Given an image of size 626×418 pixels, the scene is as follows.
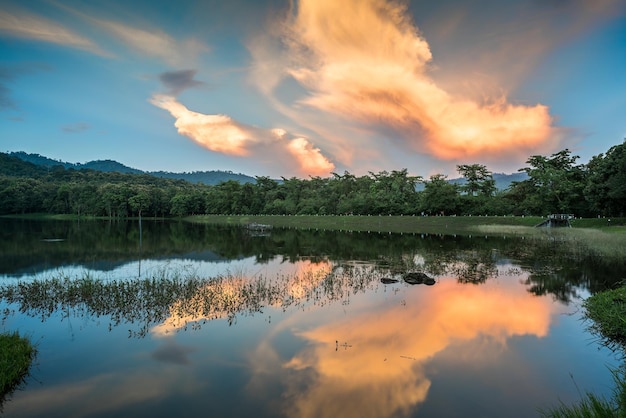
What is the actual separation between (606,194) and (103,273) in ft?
232

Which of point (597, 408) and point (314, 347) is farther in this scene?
point (314, 347)

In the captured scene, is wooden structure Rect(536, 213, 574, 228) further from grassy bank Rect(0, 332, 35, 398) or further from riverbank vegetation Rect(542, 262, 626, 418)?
grassy bank Rect(0, 332, 35, 398)

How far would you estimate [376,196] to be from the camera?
101 m

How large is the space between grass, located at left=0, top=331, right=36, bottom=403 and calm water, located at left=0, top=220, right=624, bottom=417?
319mm

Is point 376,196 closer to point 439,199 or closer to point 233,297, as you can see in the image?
point 439,199

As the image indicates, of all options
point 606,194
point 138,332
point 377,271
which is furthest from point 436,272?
point 606,194

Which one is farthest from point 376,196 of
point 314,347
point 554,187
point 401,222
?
point 314,347

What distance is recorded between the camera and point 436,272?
2762 centimetres

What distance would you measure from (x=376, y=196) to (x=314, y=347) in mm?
90240

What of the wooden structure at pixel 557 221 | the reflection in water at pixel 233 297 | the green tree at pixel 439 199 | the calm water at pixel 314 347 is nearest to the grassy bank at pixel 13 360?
the calm water at pixel 314 347

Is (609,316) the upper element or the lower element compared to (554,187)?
lower

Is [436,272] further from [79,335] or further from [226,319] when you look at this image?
[79,335]

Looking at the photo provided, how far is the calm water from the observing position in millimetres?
9477

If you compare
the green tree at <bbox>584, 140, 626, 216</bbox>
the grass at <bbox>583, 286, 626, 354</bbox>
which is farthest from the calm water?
the green tree at <bbox>584, 140, 626, 216</bbox>
